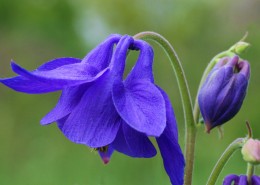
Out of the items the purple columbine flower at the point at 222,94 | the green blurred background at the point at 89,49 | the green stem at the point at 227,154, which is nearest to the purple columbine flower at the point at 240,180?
the green stem at the point at 227,154

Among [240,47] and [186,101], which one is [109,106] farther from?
[240,47]

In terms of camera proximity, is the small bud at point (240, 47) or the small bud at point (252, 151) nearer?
the small bud at point (252, 151)

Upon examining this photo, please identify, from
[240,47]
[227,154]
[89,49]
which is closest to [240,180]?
[227,154]

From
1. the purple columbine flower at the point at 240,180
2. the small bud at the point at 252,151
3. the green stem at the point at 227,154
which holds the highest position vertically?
the small bud at the point at 252,151

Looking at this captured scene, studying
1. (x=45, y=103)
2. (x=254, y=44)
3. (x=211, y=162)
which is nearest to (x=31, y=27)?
(x=45, y=103)

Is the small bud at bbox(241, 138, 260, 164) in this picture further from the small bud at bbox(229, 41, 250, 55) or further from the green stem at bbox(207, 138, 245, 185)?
the small bud at bbox(229, 41, 250, 55)

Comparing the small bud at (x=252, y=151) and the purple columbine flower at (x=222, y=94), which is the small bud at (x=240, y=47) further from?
the small bud at (x=252, y=151)
